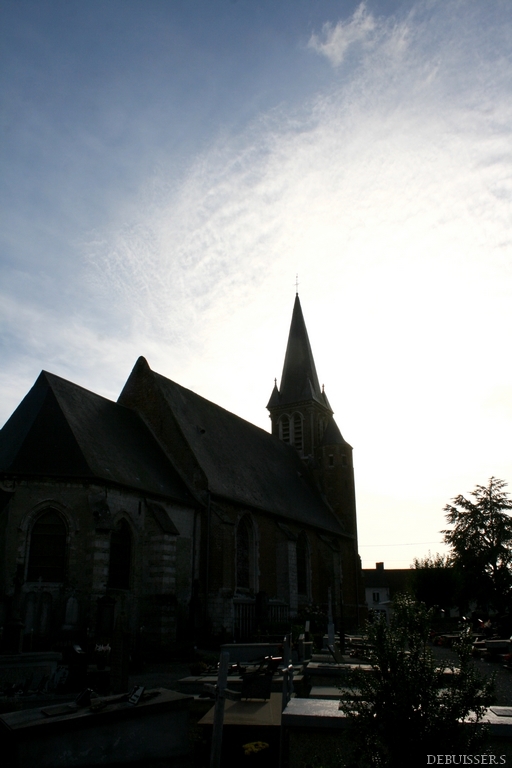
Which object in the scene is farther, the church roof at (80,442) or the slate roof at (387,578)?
the slate roof at (387,578)

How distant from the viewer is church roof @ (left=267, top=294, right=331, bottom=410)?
37.3m

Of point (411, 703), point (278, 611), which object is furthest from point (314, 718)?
point (278, 611)

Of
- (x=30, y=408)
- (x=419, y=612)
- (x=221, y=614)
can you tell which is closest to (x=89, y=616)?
(x=221, y=614)

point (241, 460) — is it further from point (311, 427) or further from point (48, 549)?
point (48, 549)

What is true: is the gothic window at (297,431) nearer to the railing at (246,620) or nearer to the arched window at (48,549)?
the railing at (246,620)

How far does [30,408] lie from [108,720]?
1516 cm

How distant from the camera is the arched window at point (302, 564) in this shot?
27.7 metres

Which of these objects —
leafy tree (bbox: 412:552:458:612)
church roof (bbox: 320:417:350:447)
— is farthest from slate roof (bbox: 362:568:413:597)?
church roof (bbox: 320:417:350:447)

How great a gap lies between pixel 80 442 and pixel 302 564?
47.0 feet

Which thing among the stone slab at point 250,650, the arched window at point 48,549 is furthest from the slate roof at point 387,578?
the stone slab at point 250,650

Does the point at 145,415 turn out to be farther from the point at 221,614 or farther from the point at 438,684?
the point at 438,684

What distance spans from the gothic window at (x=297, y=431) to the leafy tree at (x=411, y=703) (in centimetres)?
Result: 3235

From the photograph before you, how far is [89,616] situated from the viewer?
1549cm

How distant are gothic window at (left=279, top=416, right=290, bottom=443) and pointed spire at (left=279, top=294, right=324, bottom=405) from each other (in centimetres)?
104
